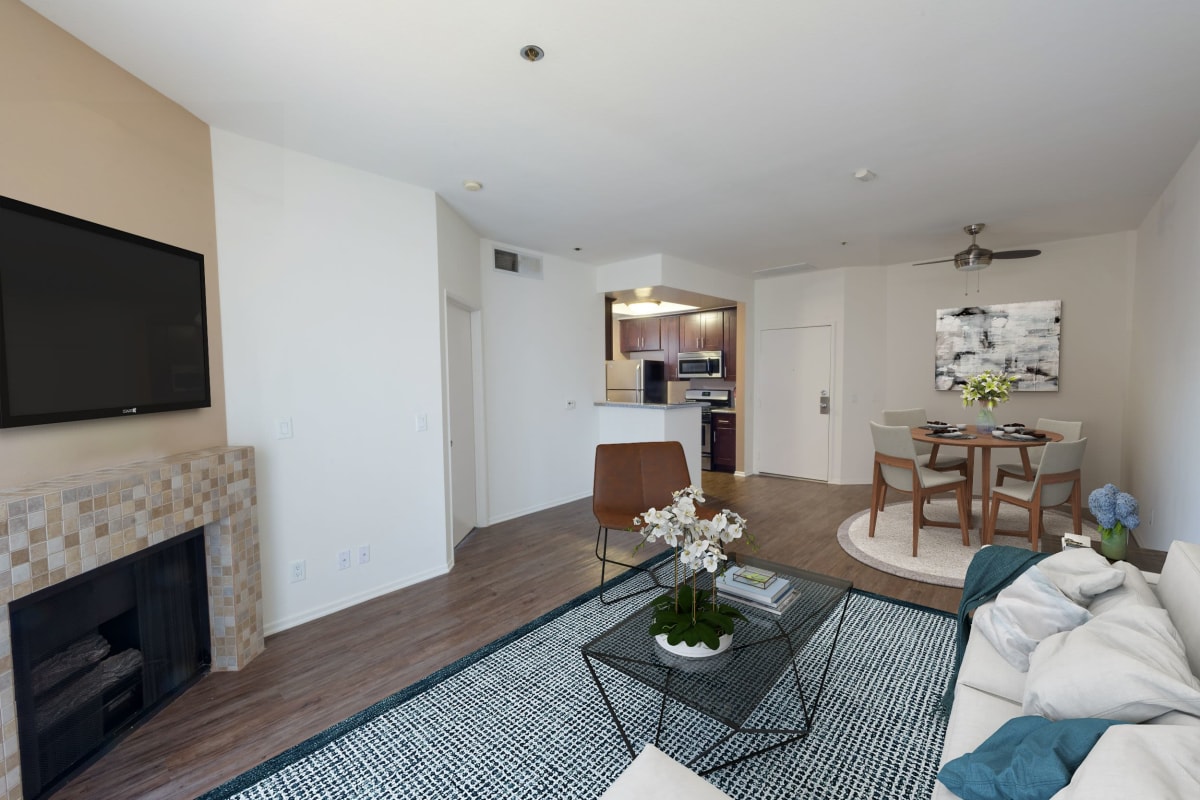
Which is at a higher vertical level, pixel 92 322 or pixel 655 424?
pixel 92 322

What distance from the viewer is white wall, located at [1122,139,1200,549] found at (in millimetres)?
2781

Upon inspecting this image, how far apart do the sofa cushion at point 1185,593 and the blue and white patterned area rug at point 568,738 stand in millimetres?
854

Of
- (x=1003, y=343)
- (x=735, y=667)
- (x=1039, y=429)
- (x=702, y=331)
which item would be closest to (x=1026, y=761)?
(x=735, y=667)

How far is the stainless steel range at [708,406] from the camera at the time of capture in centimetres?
678

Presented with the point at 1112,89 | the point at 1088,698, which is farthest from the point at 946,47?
the point at 1088,698

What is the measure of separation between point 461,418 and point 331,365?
4.41ft

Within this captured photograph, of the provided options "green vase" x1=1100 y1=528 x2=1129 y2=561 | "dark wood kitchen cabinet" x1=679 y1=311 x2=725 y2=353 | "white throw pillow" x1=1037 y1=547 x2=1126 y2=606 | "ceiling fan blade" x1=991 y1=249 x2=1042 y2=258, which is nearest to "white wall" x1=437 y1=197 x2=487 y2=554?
"white throw pillow" x1=1037 y1=547 x2=1126 y2=606

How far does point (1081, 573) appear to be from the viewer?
5.62 ft

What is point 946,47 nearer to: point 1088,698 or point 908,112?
point 908,112

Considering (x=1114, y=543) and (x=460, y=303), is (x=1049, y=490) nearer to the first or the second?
(x=1114, y=543)

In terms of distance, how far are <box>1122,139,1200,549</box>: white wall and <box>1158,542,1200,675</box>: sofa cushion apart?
5.60 feet

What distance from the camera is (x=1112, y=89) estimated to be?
215 cm

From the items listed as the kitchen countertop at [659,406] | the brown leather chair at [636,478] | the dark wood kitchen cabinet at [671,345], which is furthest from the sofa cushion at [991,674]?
the dark wood kitchen cabinet at [671,345]

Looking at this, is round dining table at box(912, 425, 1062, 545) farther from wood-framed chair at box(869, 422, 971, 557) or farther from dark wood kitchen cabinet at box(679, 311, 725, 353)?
dark wood kitchen cabinet at box(679, 311, 725, 353)
